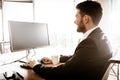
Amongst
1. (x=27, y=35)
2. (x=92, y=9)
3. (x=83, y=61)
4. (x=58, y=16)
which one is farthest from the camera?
(x=58, y=16)

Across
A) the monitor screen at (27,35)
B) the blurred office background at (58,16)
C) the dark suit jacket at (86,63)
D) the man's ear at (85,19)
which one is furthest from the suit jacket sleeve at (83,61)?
the blurred office background at (58,16)

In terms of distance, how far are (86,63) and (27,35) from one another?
932mm

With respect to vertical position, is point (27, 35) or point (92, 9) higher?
point (92, 9)

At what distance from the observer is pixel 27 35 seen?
206cm

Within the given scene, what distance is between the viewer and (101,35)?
57.2 inches

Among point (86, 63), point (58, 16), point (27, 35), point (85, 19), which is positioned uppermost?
point (58, 16)

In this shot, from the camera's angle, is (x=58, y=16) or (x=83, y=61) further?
(x=58, y=16)

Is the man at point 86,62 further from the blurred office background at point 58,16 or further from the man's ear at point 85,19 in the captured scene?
the blurred office background at point 58,16

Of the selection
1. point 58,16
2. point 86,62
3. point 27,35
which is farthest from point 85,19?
point 58,16

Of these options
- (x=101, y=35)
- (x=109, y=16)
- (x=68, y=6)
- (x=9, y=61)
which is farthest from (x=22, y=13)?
(x=101, y=35)

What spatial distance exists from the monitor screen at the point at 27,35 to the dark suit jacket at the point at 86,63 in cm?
61

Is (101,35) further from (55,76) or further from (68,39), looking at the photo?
(68,39)

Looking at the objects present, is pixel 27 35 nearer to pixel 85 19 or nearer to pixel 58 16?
pixel 85 19

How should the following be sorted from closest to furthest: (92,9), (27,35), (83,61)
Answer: (83,61) → (92,9) → (27,35)
